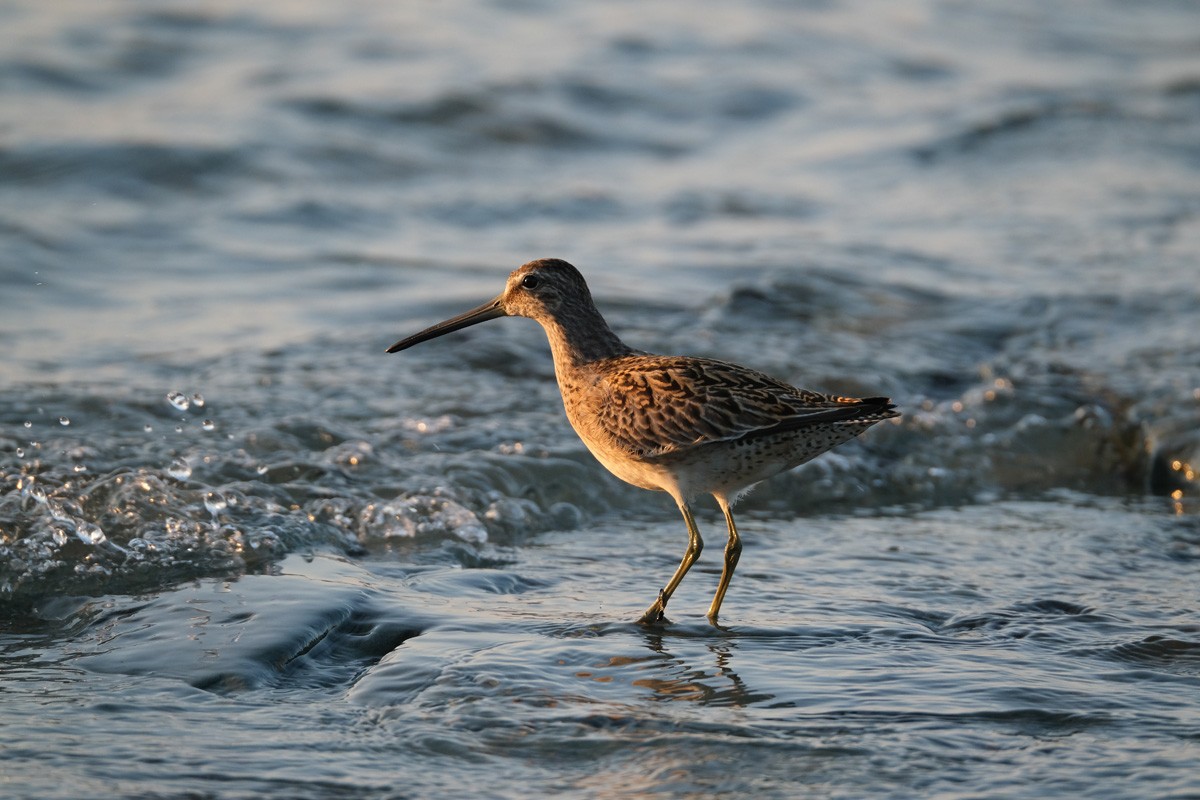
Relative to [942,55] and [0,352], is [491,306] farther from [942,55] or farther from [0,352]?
[942,55]


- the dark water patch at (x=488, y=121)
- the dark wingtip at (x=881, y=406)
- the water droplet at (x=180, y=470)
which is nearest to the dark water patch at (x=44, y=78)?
the dark water patch at (x=488, y=121)

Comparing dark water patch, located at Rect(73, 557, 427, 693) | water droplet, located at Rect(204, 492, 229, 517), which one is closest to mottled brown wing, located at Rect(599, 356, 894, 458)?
dark water patch, located at Rect(73, 557, 427, 693)

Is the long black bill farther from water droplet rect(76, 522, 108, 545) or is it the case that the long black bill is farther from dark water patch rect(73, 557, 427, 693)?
water droplet rect(76, 522, 108, 545)

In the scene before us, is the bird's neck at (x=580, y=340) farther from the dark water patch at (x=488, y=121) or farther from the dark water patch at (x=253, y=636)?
the dark water patch at (x=488, y=121)

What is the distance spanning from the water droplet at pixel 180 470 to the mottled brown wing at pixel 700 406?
1.96 metres

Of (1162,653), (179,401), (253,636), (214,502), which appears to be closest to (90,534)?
(214,502)

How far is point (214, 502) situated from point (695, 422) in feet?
6.98

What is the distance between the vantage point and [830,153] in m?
13.4

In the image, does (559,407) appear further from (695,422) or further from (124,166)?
(124,166)

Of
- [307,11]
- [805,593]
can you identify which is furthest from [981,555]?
[307,11]

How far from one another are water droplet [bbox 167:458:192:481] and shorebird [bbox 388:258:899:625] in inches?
67.5

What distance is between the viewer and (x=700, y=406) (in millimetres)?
5023

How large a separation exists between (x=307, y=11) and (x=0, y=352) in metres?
8.45

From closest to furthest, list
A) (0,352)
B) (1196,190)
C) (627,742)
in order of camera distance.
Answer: (627,742), (0,352), (1196,190)
